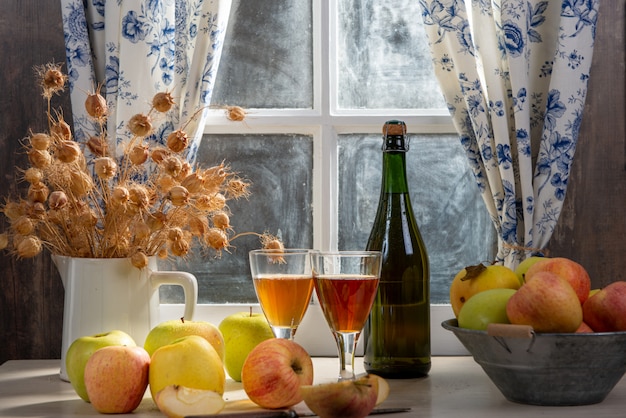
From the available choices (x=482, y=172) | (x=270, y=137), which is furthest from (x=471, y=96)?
(x=270, y=137)

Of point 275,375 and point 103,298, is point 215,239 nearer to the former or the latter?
point 103,298

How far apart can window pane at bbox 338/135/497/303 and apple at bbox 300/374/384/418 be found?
794 mm

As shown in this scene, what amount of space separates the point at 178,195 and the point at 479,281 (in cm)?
54

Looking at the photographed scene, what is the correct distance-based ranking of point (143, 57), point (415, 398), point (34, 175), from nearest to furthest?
point (415, 398), point (34, 175), point (143, 57)

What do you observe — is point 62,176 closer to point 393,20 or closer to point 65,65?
point 65,65

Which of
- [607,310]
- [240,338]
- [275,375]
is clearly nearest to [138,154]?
[240,338]

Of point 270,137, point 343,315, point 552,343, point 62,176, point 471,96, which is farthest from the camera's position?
point 270,137

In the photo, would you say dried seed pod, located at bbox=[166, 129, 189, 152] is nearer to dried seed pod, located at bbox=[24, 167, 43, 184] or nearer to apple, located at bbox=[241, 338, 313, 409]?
dried seed pod, located at bbox=[24, 167, 43, 184]

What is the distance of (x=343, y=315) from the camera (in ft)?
4.08

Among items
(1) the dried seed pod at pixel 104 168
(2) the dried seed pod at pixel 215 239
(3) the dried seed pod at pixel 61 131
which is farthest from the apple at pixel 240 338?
(3) the dried seed pod at pixel 61 131

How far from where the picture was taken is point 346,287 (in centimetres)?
122

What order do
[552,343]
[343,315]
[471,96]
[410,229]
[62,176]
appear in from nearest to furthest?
[552,343], [343,315], [62,176], [410,229], [471,96]

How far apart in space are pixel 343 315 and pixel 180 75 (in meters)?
0.71

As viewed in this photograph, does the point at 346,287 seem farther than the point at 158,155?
No
